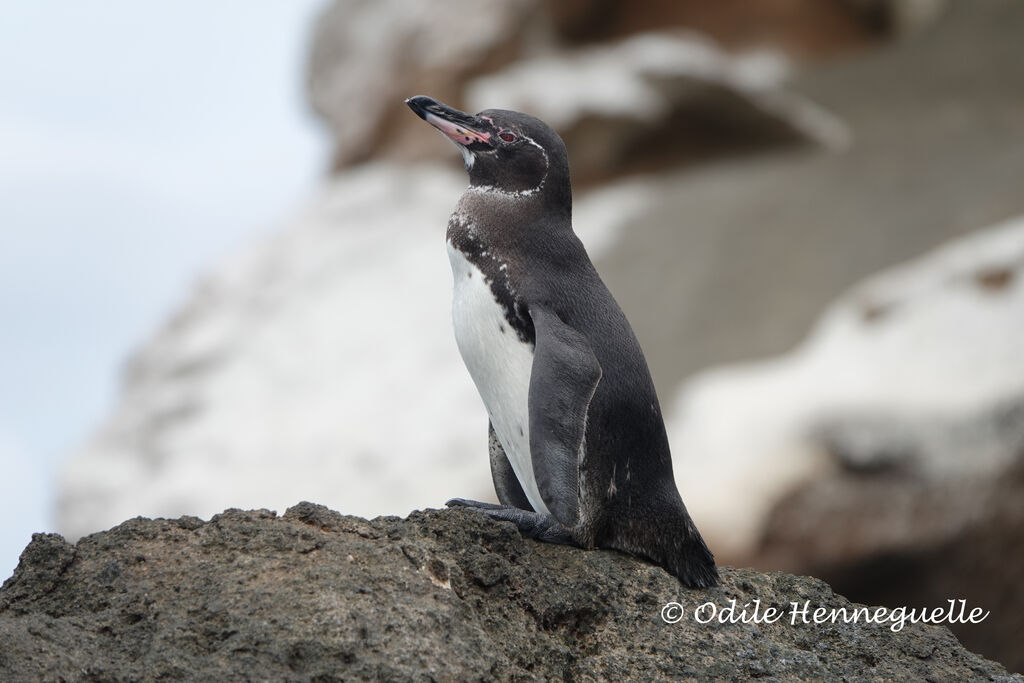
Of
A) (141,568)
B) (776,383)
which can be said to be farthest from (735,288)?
(141,568)

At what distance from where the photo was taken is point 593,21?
48.2 feet

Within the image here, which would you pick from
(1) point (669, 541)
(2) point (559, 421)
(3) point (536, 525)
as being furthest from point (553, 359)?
(1) point (669, 541)

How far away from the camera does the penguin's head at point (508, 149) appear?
3.04 m

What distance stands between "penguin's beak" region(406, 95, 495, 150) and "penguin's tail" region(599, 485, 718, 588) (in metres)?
0.94

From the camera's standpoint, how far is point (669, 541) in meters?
2.94

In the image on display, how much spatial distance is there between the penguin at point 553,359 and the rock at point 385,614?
0.28 feet

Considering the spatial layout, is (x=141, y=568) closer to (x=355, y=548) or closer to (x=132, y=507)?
(x=355, y=548)

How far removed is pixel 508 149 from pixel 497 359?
1.68 feet

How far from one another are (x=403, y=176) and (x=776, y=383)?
5850mm

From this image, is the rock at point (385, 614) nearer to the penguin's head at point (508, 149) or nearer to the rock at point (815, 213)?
the penguin's head at point (508, 149)

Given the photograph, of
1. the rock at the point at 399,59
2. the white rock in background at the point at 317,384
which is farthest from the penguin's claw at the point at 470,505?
the rock at the point at 399,59

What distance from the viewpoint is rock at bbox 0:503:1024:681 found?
233cm

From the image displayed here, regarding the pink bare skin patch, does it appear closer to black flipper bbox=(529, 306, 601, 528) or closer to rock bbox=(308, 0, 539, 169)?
black flipper bbox=(529, 306, 601, 528)

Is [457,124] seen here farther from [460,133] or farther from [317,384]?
[317,384]
